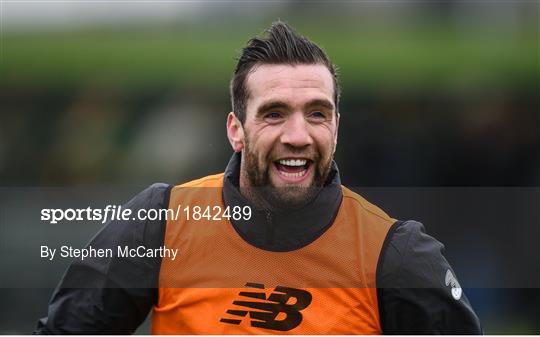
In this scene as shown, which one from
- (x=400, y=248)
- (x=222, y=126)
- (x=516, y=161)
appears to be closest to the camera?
(x=400, y=248)

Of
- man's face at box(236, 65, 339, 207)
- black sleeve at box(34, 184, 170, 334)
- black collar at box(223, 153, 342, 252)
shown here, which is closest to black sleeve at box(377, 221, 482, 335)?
black collar at box(223, 153, 342, 252)

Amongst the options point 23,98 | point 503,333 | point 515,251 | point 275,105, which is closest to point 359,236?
point 275,105

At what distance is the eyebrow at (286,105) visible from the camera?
214 centimetres

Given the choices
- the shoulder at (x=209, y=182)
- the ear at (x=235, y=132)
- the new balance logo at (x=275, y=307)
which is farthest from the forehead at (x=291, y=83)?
the new balance logo at (x=275, y=307)

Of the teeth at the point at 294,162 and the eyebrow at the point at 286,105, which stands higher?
the eyebrow at the point at 286,105

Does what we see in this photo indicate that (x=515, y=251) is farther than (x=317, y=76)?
Yes

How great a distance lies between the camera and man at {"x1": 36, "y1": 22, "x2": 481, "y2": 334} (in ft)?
6.75

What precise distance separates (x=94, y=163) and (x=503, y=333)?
162cm

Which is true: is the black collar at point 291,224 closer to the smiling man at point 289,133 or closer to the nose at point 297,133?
the smiling man at point 289,133

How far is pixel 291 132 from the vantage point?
2.12m

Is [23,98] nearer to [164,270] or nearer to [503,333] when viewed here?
[164,270]

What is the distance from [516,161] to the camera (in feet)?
9.10

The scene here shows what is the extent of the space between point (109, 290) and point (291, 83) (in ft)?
2.51

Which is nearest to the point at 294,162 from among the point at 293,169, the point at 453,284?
the point at 293,169
